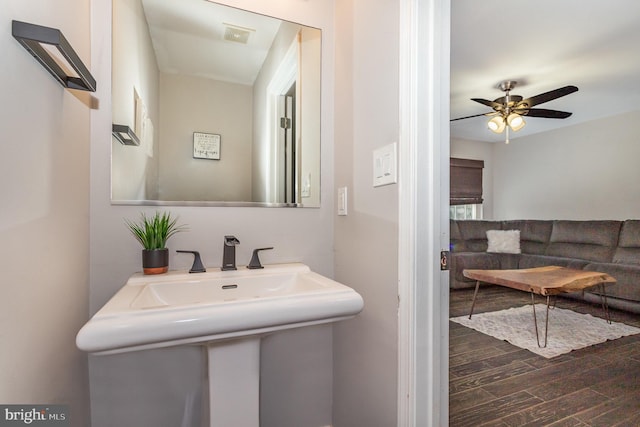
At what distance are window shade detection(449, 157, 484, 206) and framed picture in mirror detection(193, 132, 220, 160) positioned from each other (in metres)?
4.88

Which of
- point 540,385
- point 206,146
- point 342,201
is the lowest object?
point 540,385

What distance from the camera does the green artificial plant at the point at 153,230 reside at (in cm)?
109

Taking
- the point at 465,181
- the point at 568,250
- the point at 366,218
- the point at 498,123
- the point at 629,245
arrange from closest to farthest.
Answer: the point at 366,218, the point at 498,123, the point at 629,245, the point at 568,250, the point at 465,181

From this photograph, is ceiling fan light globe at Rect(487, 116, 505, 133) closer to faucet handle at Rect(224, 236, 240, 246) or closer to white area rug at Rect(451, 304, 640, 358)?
white area rug at Rect(451, 304, 640, 358)

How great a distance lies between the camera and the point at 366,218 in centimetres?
114

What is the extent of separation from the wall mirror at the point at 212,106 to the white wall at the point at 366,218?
0.59ft

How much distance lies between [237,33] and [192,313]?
4.05ft

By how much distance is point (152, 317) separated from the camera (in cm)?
68

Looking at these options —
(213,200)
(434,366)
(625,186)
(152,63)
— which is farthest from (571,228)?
(152,63)

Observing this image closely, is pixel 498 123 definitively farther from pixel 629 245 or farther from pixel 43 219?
pixel 43 219

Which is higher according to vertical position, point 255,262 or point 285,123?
point 285,123

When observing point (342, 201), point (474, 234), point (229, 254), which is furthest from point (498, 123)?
point (229, 254)

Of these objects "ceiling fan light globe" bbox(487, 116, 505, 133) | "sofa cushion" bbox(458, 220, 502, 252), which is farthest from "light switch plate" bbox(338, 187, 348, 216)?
"sofa cushion" bbox(458, 220, 502, 252)

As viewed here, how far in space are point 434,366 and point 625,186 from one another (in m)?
5.05
